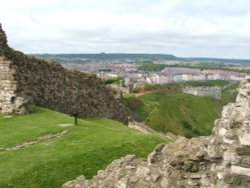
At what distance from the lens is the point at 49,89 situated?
29.1 m

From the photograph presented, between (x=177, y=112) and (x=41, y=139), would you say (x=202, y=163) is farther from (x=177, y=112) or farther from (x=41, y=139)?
(x=177, y=112)

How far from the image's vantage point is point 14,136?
1833cm

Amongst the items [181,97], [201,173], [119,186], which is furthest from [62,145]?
[181,97]

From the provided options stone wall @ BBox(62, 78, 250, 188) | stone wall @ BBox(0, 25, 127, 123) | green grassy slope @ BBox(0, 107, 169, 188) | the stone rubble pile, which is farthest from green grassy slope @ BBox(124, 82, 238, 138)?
stone wall @ BBox(62, 78, 250, 188)

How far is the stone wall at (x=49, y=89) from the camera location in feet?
77.5

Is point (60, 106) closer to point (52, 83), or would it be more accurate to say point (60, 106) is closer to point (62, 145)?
point (52, 83)

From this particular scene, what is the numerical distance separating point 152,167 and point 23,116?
13.0m

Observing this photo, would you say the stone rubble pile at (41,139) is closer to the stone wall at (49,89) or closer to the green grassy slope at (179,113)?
the stone wall at (49,89)

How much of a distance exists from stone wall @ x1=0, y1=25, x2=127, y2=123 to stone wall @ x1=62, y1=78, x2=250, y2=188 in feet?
41.0

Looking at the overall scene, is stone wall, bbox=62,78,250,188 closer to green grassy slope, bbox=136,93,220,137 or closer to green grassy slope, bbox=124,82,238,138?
green grassy slope, bbox=136,93,220,137

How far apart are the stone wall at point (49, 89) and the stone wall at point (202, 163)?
1250cm

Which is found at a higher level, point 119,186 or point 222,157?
point 222,157

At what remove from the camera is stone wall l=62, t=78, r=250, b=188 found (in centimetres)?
919

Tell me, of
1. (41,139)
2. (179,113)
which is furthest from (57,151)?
(179,113)
